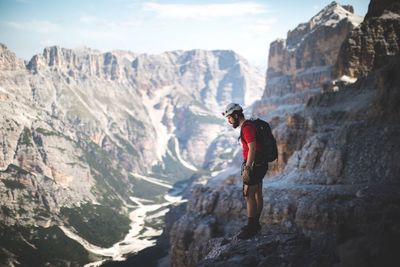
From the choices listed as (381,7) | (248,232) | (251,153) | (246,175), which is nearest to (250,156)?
(251,153)

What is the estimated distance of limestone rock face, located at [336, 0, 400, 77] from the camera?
11094cm

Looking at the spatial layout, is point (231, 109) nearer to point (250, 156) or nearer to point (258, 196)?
point (250, 156)

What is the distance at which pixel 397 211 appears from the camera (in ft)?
48.5

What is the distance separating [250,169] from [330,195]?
41.7m

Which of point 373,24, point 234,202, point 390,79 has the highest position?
point 373,24

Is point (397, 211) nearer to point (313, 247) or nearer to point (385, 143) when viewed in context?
point (313, 247)

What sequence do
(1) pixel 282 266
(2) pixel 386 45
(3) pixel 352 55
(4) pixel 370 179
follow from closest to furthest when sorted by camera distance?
(1) pixel 282 266 < (4) pixel 370 179 < (2) pixel 386 45 < (3) pixel 352 55

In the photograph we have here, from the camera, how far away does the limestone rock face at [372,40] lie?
111 meters

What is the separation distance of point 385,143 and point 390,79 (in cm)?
1400

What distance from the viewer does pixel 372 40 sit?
114m

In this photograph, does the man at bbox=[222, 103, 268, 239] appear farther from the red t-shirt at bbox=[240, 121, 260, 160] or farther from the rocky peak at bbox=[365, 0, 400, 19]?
the rocky peak at bbox=[365, 0, 400, 19]

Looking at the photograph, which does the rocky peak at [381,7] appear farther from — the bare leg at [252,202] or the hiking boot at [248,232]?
the bare leg at [252,202]

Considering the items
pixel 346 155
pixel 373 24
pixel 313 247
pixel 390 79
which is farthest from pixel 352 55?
pixel 313 247

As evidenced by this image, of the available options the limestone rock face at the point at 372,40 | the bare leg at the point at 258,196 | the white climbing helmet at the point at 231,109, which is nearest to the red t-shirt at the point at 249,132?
the white climbing helmet at the point at 231,109
